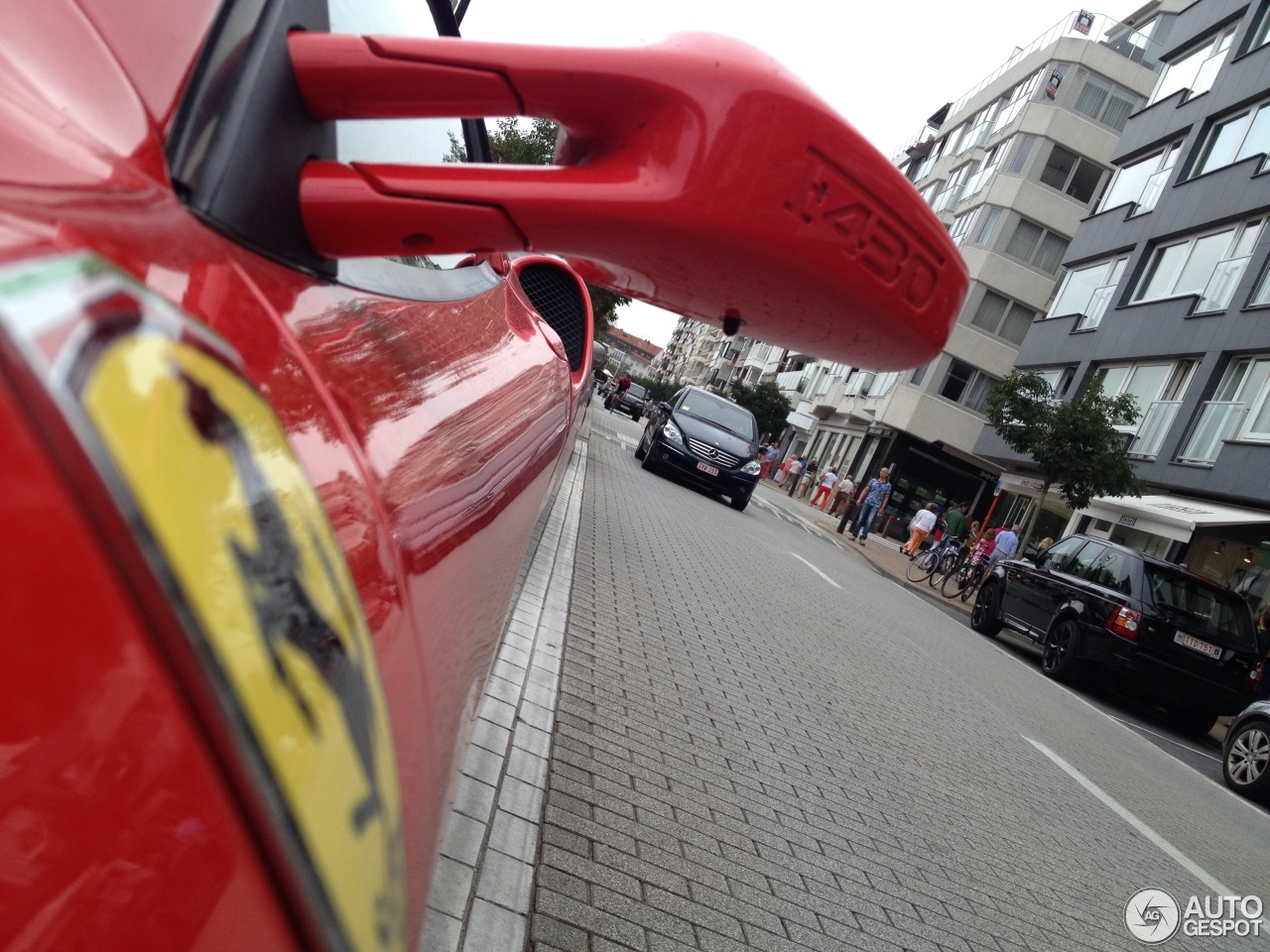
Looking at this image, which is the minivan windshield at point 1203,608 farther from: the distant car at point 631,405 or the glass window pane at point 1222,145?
the distant car at point 631,405

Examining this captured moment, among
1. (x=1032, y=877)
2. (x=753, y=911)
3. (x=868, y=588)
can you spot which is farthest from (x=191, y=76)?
(x=868, y=588)

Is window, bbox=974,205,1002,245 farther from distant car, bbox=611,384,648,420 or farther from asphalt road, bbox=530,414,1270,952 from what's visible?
asphalt road, bbox=530,414,1270,952

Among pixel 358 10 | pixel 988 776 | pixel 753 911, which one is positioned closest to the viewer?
pixel 358 10

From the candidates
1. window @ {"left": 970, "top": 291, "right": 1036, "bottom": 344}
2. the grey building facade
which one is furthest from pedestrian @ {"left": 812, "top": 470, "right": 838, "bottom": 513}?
the grey building facade

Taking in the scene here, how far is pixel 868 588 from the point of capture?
14.2 meters

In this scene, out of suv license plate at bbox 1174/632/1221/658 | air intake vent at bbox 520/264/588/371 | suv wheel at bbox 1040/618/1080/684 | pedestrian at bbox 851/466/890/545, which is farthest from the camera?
pedestrian at bbox 851/466/890/545

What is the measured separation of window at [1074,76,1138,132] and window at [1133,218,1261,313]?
50.5 feet

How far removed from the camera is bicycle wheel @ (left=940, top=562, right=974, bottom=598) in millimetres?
19391

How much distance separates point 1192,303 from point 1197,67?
8.05m

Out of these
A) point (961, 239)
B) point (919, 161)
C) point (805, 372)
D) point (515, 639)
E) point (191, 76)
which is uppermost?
point (919, 161)

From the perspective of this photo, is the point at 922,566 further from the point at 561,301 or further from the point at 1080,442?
the point at 561,301

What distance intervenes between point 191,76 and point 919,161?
209 feet

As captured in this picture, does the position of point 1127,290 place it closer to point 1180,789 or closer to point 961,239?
point 961,239

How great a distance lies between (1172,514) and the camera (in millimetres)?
20891
